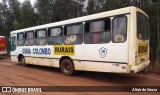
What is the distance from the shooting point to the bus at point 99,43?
823 cm

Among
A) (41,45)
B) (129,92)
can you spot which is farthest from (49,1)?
(129,92)

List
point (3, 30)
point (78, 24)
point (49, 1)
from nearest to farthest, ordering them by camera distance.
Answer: point (78, 24), point (49, 1), point (3, 30)

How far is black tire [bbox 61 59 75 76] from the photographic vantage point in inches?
425

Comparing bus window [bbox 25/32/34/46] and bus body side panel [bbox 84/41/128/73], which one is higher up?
bus window [bbox 25/32/34/46]

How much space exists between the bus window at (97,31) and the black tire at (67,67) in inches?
63.8

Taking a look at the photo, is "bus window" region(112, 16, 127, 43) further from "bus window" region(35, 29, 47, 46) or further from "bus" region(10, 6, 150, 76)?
"bus window" region(35, 29, 47, 46)

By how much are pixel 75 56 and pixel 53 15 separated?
19.0m

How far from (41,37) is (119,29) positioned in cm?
590

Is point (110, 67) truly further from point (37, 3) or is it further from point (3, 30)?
point (3, 30)

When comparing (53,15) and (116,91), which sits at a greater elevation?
(53,15)

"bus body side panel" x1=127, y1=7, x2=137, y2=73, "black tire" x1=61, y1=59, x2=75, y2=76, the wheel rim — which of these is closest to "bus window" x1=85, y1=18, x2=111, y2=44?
"bus body side panel" x1=127, y1=7, x2=137, y2=73

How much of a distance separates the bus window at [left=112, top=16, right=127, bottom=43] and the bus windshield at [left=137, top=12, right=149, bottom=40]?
68 cm

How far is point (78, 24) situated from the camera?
34.0ft

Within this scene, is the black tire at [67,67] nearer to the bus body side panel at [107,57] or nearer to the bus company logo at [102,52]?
the bus body side panel at [107,57]
